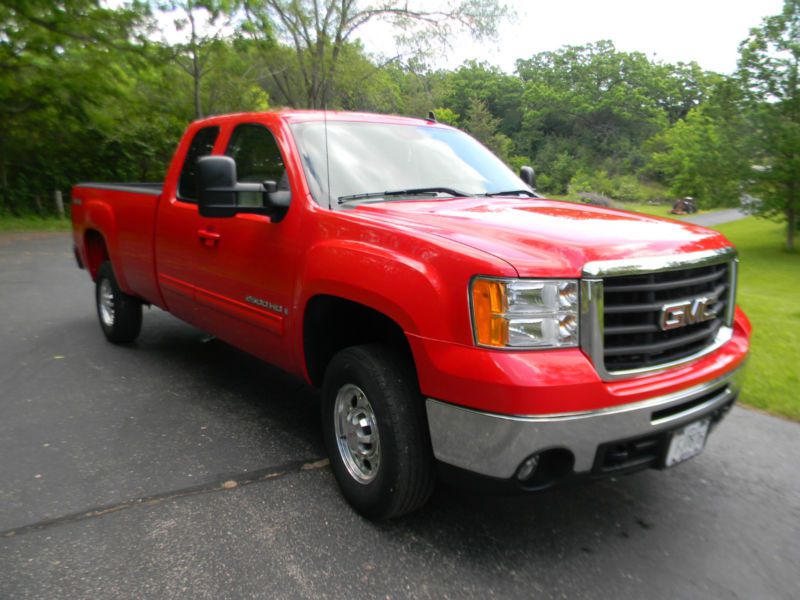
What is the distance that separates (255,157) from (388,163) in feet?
2.90

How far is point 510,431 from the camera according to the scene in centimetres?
236

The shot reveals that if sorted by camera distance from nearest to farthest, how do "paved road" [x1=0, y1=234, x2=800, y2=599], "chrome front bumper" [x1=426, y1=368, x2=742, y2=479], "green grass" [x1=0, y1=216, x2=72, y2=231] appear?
"chrome front bumper" [x1=426, y1=368, x2=742, y2=479] < "paved road" [x1=0, y1=234, x2=800, y2=599] < "green grass" [x1=0, y1=216, x2=72, y2=231]

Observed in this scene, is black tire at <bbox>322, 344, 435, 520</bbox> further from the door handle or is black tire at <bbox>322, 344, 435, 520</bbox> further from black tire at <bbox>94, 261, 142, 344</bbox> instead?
black tire at <bbox>94, 261, 142, 344</bbox>

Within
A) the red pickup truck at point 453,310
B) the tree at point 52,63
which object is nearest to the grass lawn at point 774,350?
the red pickup truck at point 453,310

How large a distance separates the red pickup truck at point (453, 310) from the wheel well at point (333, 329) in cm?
1

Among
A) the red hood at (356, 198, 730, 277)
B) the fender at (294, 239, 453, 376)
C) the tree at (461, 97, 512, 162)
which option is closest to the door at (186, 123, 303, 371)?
the fender at (294, 239, 453, 376)

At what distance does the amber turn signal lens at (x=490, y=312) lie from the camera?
2.42 metres

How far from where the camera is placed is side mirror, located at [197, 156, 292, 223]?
3.35m

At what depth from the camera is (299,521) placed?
9.98ft

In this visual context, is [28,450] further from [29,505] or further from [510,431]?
[510,431]

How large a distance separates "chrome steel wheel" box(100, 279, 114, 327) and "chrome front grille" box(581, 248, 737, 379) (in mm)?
4871

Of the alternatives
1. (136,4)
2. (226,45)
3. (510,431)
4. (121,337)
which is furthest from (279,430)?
(226,45)

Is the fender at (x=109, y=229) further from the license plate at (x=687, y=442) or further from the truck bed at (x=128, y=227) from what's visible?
the license plate at (x=687, y=442)

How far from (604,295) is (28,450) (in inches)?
129
